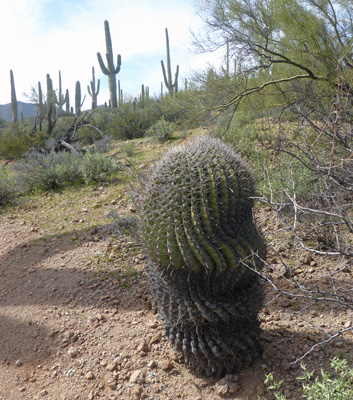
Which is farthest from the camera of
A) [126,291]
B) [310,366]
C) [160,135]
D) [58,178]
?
[160,135]

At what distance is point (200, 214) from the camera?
219cm

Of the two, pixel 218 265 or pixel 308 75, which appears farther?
pixel 308 75

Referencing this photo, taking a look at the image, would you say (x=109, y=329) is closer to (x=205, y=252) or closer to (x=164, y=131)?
(x=205, y=252)

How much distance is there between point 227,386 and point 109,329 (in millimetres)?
1186

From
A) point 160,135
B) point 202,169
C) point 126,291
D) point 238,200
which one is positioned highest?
point 160,135

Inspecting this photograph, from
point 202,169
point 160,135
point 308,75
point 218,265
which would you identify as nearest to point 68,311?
point 218,265

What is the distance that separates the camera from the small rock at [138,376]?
2.51m

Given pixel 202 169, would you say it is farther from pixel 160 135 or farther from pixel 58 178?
pixel 160 135

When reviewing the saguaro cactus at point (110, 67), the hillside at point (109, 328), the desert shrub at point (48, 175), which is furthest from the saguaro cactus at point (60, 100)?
the hillside at point (109, 328)

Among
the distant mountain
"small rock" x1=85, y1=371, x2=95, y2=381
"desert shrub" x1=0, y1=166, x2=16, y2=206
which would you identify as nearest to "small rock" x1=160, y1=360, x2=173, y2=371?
"small rock" x1=85, y1=371, x2=95, y2=381

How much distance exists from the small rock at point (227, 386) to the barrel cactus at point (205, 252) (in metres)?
0.05

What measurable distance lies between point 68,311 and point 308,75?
5.71 meters

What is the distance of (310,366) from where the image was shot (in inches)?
98.0

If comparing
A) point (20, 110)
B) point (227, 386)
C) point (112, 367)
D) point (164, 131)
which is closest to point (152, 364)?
point (112, 367)
